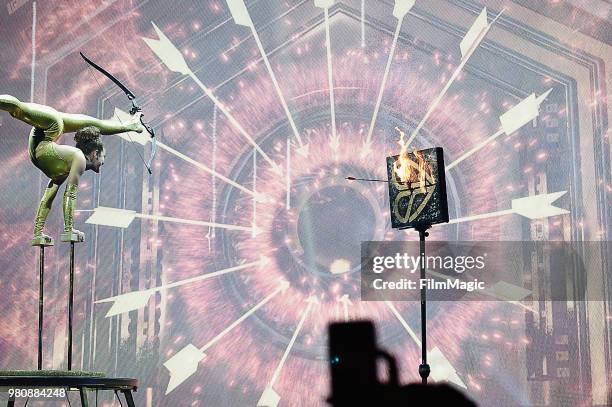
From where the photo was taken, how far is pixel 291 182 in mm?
5367

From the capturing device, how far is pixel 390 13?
543cm

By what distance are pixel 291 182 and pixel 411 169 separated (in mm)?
1249

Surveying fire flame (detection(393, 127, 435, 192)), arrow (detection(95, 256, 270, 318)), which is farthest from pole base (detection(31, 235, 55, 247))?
arrow (detection(95, 256, 270, 318))

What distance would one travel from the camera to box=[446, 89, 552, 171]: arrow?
5.28m

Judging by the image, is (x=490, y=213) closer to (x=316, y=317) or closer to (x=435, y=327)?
(x=435, y=327)

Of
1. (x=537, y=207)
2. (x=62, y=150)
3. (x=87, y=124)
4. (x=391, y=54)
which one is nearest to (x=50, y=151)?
(x=62, y=150)

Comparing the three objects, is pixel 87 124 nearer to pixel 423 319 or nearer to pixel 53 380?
pixel 53 380

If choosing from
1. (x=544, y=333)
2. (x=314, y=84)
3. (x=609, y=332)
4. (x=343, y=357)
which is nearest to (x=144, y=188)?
(x=314, y=84)

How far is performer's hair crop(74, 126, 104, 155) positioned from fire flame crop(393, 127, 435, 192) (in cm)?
202

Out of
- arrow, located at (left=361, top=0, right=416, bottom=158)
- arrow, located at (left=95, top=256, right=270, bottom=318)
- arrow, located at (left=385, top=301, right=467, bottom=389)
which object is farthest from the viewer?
arrow, located at (left=361, top=0, right=416, bottom=158)

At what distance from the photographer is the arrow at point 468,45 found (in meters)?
5.36

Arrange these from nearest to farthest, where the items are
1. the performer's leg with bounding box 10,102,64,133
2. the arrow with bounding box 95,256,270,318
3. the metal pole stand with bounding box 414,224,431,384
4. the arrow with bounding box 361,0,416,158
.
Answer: the performer's leg with bounding box 10,102,64,133 < the metal pole stand with bounding box 414,224,431,384 < the arrow with bounding box 95,256,270,318 < the arrow with bounding box 361,0,416,158

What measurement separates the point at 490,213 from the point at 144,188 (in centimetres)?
219

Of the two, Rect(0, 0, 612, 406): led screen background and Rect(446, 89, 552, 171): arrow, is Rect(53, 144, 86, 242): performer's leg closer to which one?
Rect(0, 0, 612, 406): led screen background
